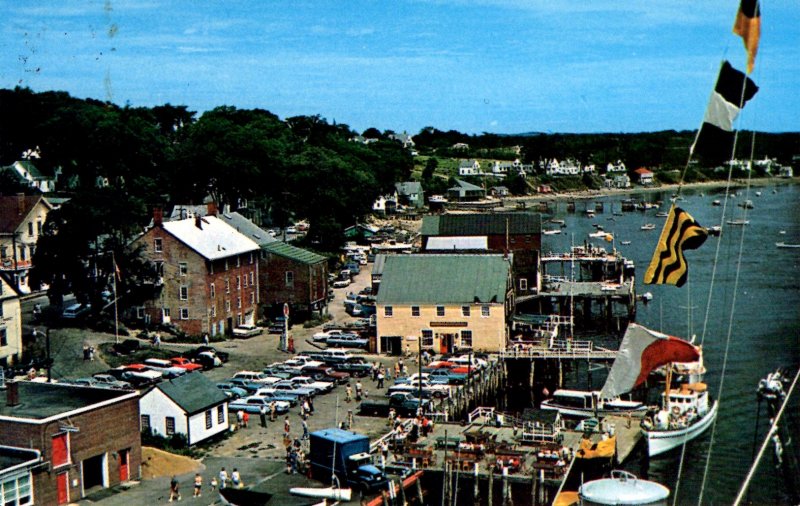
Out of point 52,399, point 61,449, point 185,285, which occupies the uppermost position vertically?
point 185,285

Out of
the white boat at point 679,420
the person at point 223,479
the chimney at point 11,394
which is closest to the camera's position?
the chimney at point 11,394

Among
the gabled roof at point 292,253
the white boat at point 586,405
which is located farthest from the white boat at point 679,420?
the gabled roof at point 292,253

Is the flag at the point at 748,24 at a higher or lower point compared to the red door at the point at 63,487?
higher

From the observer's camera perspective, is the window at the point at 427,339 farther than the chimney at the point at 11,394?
Yes

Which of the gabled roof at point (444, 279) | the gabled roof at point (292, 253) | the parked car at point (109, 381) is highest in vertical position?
the gabled roof at point (292, 253)

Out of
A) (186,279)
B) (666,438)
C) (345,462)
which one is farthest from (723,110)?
(186,279)

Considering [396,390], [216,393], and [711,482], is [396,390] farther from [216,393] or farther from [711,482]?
[711,482]

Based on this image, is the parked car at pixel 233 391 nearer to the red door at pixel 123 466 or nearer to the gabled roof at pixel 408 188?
the red door at pixel 123 466

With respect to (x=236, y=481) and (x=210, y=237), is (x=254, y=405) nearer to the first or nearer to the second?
(x=236, y=481)
